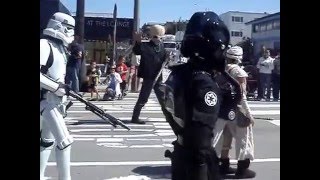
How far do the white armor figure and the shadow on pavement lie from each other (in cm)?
143

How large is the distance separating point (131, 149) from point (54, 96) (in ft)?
9.45

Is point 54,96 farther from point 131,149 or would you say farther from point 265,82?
point 265,82

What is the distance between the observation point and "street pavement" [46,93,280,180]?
575 cm

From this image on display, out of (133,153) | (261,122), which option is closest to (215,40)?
(133,153)

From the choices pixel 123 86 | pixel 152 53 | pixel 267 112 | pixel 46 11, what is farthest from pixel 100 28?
pixel 46 11

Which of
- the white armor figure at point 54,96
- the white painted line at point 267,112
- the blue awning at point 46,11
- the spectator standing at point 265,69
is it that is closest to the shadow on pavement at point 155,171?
the white armor figure at point 54,96

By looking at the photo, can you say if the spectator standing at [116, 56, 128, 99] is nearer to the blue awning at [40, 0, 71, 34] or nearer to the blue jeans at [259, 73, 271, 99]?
the blue jeans at [259, 73, 271, 99]

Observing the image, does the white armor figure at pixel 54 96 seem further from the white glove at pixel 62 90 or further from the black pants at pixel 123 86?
the black pants at pixel 123 86

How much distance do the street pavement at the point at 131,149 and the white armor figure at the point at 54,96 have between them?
111cm

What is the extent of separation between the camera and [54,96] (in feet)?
14.1

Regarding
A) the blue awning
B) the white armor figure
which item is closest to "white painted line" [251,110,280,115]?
the blue awning

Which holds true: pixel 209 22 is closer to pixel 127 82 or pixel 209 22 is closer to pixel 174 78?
pixel 174 78
